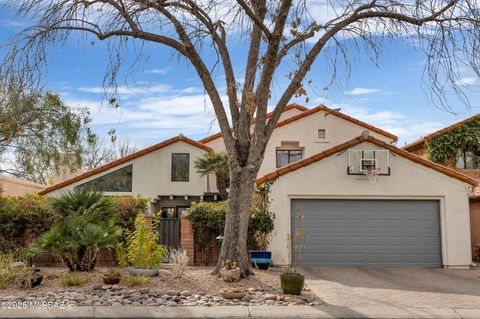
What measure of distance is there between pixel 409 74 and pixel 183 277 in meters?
7.51

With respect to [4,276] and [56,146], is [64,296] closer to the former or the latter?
[4,276]

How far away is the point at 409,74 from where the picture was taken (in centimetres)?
1291

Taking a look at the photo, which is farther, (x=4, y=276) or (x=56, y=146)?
(x=56, y=146)

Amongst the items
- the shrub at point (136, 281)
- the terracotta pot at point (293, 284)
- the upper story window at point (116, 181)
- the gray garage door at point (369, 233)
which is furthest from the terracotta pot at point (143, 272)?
the upper story window at point (116, 181)

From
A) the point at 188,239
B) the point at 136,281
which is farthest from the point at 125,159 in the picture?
the point at 136,281

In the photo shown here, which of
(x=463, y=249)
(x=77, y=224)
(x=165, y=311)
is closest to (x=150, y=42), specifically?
(x=77, y=224)

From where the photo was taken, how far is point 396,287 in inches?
492

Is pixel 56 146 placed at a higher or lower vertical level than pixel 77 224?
higher

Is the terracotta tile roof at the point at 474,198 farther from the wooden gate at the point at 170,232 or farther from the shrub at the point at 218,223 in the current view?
the wooden gate at the point at 170,232

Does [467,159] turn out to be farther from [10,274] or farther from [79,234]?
[10,274]

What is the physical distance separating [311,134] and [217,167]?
242 inches

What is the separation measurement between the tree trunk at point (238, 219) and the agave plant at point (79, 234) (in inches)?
108

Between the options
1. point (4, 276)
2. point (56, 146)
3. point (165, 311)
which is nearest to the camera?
point (165, 311)

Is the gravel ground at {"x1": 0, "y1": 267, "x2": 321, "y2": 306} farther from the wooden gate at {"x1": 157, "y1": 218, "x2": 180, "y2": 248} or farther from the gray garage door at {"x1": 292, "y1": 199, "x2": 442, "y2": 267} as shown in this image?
the wooden gate at {"x1": 157, "y1": 218, "x2": 180, "y2": 248}
